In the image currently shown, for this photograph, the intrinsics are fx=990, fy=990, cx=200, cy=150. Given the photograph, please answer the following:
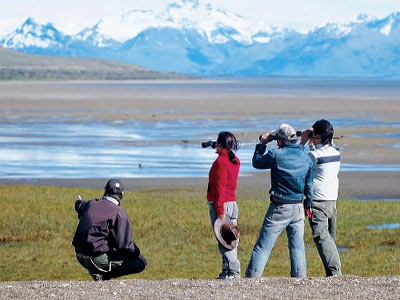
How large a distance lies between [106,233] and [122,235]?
0.63 ft

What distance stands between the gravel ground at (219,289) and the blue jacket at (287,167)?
3.56ft

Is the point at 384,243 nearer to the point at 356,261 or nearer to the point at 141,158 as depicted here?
the point at 356,261

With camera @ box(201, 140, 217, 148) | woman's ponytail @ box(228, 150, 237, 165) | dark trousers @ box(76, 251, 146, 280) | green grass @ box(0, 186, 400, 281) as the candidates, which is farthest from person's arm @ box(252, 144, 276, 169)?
green grass @ box(0, 186, 400, 281)

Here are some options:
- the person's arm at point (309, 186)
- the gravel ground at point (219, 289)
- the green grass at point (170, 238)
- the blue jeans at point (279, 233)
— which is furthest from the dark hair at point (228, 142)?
the green grass at point (170, 238)

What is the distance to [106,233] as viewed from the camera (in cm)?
1148

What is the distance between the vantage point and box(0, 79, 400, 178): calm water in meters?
37.6

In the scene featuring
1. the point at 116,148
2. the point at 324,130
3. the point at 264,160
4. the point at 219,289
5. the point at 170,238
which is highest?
the point at 324,130

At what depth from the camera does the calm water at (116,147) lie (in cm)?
3759

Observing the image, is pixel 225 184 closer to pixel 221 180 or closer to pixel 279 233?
pixel 221 180

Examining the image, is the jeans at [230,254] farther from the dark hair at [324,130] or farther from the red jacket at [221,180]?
the dark hair at [324,130]

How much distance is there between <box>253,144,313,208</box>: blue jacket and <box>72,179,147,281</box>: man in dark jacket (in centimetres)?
179

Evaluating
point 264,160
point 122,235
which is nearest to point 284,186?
point 264,160

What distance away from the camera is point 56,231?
2072cm

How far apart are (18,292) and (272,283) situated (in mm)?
3010
